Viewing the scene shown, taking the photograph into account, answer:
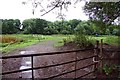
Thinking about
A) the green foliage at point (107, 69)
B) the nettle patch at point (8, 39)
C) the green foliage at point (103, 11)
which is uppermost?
the green foliage at point (103, 11)

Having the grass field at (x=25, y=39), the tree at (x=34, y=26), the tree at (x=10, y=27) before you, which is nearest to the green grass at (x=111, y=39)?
the grass field at (x=25, y=39)

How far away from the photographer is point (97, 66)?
497 cm

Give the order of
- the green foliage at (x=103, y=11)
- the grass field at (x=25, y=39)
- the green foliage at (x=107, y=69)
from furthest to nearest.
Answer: the grass field at (x=25, y=39), the green foliage at (x=103, y=11), the green foliage at (x=107, y=69)

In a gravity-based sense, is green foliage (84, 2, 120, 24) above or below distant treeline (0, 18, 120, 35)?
above

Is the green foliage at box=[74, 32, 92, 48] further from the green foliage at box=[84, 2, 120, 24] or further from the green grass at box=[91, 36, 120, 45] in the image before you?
the green foliage at box=[84, 2, 120, 24]

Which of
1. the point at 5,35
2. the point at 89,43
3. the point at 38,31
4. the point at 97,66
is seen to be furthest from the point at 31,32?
the point at 97,66

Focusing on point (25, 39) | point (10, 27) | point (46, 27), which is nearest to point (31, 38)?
point (25, 39)

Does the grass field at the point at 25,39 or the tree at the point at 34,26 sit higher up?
the tree at the point at 34,26

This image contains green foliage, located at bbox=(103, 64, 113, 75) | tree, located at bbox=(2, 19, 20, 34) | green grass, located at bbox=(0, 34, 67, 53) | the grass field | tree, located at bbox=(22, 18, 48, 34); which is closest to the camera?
green foliage, located at bbox=(103, 64, 113, 75)

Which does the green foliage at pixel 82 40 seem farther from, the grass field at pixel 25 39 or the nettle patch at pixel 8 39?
the nettle patch at pixel 8 39

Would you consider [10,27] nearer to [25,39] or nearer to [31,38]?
[25,39]

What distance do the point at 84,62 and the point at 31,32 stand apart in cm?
458

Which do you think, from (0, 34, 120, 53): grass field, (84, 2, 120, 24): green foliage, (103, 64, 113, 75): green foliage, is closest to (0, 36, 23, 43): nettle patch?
(0, 34, 120, 53): grass field

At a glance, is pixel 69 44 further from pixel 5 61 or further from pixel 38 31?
pixel 5 61
